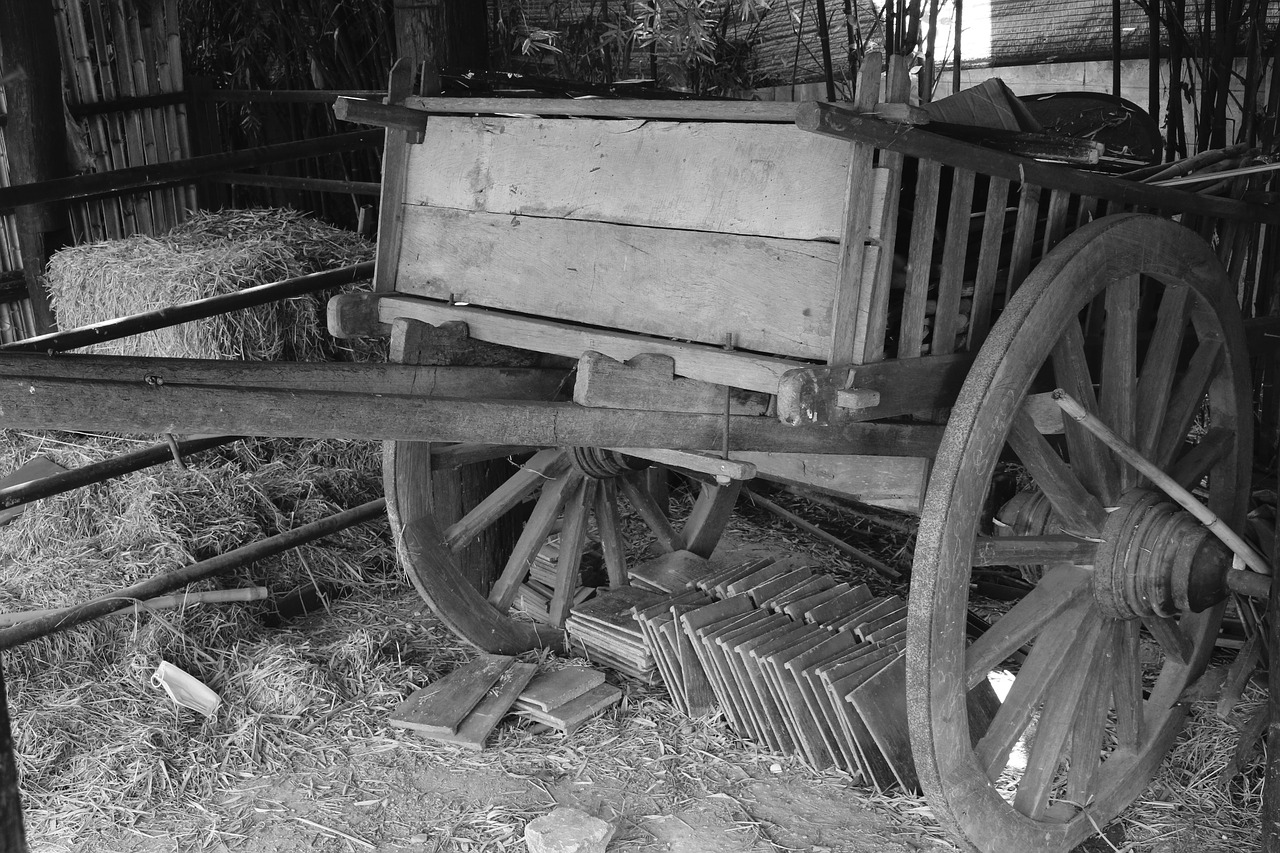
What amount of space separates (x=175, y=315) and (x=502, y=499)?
38.3 inches

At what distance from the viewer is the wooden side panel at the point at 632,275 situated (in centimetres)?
208

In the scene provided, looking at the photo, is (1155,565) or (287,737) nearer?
(1155,565)

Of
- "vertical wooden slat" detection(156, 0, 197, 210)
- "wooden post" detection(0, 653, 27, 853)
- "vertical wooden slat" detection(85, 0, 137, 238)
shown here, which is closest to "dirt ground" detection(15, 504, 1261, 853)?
"wooden post" detection(0, 653, 27, 853)

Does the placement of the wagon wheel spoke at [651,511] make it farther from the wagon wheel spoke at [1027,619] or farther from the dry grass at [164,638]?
the wagon wheel spoke at [1027,619]

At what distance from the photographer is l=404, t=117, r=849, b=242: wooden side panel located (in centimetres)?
204

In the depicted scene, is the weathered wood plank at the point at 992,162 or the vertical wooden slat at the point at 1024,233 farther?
the vertical wooden slat at the point at 1024,233

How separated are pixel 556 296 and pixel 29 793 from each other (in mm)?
1771

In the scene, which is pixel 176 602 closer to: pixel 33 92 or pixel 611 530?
pixel 611 530

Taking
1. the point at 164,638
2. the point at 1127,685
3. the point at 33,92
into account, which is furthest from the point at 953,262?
the point at 33,92

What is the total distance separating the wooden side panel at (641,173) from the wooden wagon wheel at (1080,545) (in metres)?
0.46

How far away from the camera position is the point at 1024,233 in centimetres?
228

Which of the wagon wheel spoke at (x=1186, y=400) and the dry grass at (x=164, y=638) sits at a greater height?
the wagon wheel spoke at (x=1186, y=400)

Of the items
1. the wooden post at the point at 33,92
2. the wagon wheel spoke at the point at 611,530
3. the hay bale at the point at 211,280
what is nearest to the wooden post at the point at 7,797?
the wagon wheel spoke at the point at 611,530

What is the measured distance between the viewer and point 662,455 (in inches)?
99.8
